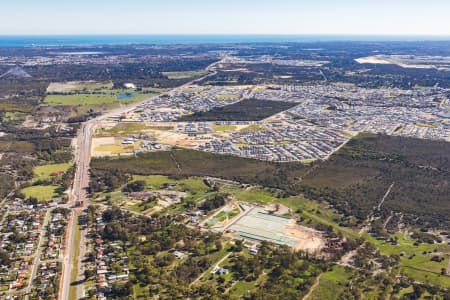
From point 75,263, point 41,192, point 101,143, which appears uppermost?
point 101,143

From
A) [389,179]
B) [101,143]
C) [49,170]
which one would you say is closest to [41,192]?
[49,170]

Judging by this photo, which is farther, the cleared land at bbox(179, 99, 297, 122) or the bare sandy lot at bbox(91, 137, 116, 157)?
the cleared land at bbox(179, 99, 297, 122)

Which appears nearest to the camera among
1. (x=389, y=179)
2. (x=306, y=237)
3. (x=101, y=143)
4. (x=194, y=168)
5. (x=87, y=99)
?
(x=306, y=237)

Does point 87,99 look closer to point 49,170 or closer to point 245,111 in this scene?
point 245,111

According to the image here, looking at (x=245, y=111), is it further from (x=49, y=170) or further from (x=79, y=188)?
(x=79, y=188)

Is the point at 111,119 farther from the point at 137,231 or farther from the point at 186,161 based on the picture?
the point at 137,231

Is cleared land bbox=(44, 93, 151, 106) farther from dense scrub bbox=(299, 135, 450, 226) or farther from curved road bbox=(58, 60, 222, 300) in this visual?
dense scrub bbox=(299, 135, 450, 226)

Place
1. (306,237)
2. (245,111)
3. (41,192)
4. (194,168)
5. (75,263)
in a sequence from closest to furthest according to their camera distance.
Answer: (75,263) < (306,237) < (41,192) < (194,168) < (245,111)

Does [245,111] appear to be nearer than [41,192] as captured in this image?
No

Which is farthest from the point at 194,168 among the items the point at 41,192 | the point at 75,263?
the point at 75,263

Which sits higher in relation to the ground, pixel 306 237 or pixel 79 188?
pixel 79 188

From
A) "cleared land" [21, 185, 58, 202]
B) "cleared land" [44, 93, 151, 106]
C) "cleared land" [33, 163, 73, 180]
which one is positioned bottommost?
"cleared land" [21, 185, 58, 202]

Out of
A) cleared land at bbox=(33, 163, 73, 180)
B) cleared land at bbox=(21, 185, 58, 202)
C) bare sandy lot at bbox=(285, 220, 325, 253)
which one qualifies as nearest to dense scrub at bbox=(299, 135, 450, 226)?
bare sandy lot at bbox=(285, 220, 325, 253)
